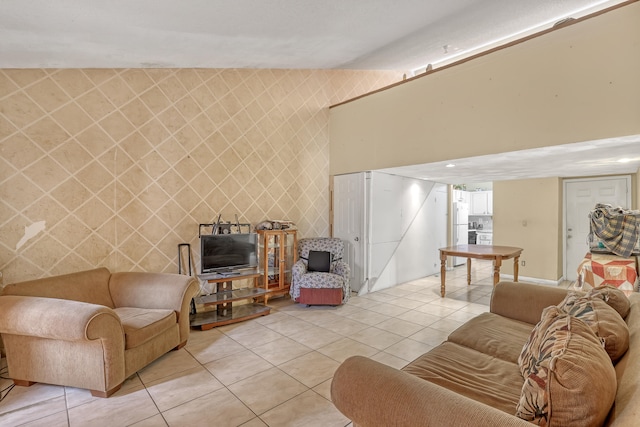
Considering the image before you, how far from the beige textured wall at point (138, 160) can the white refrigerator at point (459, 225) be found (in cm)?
403

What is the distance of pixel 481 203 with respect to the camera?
8.77 m

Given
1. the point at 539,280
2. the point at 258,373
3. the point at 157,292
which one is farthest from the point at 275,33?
the point at 539,280

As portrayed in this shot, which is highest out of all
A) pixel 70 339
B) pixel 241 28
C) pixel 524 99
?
pixel 241 28

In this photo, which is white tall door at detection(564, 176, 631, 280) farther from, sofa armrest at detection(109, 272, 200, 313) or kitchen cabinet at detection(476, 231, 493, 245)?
sofa armrest at detection(109, 272, 200, 313)

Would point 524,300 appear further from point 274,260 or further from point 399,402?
point 274,260

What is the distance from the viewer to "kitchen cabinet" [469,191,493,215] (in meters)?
8.62

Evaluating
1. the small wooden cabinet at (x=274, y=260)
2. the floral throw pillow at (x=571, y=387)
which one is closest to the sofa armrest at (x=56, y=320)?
the small wooden cabinet at (x=274, y=260)

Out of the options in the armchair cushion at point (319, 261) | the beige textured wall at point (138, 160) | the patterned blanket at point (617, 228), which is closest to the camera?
the beige textured wall at point (138, 160)

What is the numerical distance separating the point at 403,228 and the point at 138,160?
4349 mm

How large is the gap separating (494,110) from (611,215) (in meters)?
1.63

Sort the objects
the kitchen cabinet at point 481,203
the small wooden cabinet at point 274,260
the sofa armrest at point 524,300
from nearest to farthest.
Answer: the sofa armrest at point 524,300 → the small wooden cabinet at point 274,260 → the kitchen cabinet at point 481,203

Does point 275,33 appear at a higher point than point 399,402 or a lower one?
higher

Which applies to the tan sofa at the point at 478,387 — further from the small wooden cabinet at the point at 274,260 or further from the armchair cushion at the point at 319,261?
the small wooden cabinet at the point at 274,260

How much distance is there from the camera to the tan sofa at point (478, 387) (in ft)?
3.13
